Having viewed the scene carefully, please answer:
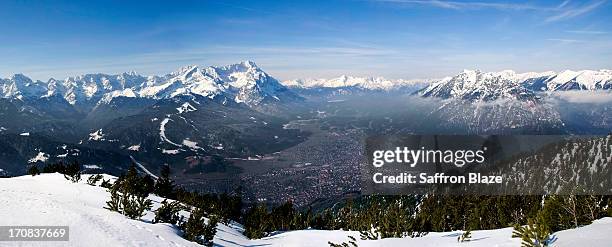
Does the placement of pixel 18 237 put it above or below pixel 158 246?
above

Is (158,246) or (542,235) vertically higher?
(542,235)

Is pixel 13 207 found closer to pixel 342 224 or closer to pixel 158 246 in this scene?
pixel 158 246

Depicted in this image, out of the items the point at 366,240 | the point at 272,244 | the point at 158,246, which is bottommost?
the point at 272,244

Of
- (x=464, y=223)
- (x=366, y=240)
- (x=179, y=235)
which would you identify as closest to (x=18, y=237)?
(x=179, y=235)

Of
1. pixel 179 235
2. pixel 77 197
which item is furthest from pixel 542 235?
pixel 77 197

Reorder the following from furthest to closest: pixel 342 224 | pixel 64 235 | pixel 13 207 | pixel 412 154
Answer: pixel 342 224, pixel 412 154, pixel 13 207, pixel 64 235

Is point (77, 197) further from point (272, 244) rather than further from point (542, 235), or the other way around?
point (542, 235)

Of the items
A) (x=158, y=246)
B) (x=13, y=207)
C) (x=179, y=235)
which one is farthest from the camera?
(x=179, y=235)

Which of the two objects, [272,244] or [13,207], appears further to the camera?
[272,244]

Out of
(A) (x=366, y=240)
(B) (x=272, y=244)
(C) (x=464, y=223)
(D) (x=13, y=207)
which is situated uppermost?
(D) (x=13, y=207)
